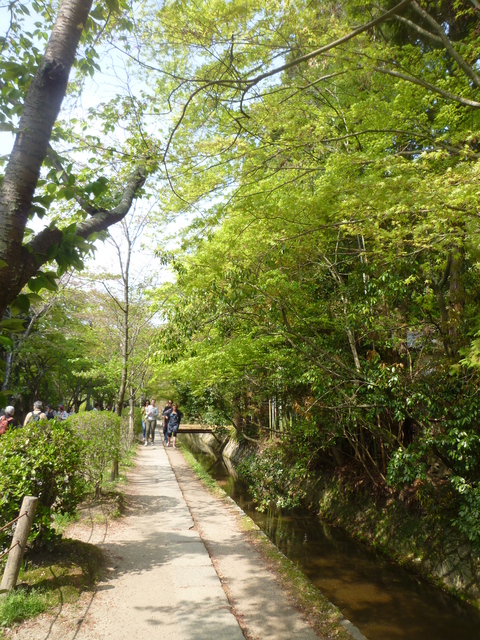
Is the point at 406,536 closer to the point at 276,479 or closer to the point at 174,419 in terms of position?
the point at 276,479

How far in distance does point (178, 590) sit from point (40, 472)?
1994 mm

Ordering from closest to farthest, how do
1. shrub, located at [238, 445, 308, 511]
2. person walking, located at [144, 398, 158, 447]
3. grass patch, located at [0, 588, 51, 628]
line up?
grass patch, located at [0, 588, 51, 628] → shrub, located at [238, 445, 308, 511] → person walking, located at [144, 398, 158, 447]

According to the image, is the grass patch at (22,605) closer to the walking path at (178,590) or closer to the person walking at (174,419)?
the walking path at (178,590)

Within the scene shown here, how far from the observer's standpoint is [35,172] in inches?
69.6

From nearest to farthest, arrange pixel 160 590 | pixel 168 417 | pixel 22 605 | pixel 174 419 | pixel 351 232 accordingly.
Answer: pixel 22 605 → pixel 160 590 → pixel 351 232 → pixel 174 419 → pixel 168 417

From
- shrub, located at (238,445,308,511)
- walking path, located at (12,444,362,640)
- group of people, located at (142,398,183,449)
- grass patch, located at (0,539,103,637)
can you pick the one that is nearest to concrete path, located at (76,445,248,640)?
walking path, located at (12,444,362,640)

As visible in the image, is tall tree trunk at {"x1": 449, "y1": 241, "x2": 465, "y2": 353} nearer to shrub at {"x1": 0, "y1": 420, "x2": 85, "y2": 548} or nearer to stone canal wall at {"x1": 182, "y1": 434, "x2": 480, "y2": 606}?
stone canal wall at {"x1": 182, "y1": 434, "x2": 480, "y2": 606}

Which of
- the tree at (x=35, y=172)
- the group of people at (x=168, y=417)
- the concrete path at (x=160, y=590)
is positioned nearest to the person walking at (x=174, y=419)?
the group of people at (x=168, y=417)

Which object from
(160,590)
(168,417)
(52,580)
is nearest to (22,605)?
(52,580)

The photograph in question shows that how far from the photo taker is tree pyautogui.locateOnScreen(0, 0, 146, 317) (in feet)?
5.46

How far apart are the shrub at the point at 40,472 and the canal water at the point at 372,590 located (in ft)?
14.3

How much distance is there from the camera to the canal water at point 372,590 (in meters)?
6.14

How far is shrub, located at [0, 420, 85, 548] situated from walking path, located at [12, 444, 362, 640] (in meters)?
0.96

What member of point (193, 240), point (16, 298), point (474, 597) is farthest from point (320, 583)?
point (16, 298)
